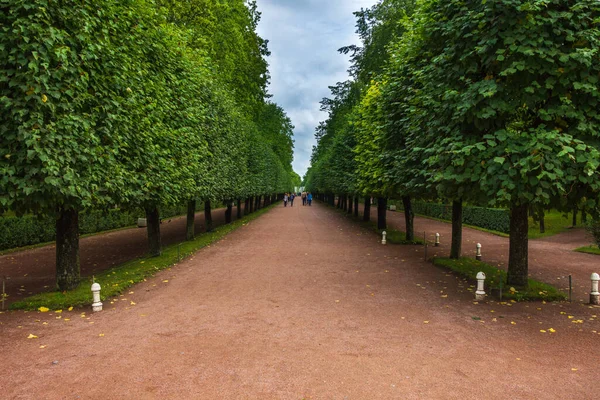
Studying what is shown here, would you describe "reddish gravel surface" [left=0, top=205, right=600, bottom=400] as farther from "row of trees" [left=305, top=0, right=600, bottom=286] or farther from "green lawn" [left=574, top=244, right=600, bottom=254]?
"green lawn" [left=574, top=244, right=600, bottom=254]

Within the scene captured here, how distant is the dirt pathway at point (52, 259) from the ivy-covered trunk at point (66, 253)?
137 cm

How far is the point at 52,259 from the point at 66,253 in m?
7.55

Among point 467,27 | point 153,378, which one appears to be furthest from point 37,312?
point 467,27

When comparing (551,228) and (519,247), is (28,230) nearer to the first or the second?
(519,247)

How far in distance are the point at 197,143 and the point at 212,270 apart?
6453mm

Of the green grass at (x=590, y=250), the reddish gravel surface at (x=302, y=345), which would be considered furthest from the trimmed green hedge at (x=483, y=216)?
the reddish gravel surface at (x=302, y=345)

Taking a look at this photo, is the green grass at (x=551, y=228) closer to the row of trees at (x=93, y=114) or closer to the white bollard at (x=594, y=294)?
the white bollard at (x=594, y=294)

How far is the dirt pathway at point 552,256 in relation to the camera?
36.9 feet

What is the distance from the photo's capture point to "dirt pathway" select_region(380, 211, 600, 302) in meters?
11.2

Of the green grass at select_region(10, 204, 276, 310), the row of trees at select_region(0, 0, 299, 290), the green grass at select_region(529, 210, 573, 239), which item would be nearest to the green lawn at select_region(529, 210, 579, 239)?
the green grass at select_region(529, 210, 573, 239)

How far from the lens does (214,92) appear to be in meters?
19.5

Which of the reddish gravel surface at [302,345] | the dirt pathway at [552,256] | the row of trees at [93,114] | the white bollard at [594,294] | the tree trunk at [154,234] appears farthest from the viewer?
the tree trunk at [154,234]

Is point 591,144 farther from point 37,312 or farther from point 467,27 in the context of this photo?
point 37,312

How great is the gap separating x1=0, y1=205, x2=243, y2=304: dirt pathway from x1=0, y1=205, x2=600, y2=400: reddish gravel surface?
→ 3.53 m
